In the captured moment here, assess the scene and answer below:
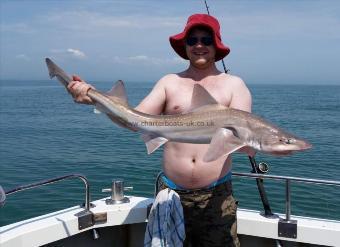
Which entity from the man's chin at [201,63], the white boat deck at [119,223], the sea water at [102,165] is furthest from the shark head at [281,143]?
the sea water at [102,165]

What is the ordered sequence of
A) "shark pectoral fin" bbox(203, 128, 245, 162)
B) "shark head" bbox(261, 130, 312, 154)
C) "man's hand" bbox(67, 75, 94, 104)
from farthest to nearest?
1. "man's hand" bbox(67, 75, 94, 104)
2. "shark pectoral fin" bbox(203, 128, 245, 162)
3. "shark head" bbox(261, 130, 312, 154)

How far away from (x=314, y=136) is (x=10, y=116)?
79.3ft

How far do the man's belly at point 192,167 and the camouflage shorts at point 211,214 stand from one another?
93mm

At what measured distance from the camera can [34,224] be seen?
4.58m

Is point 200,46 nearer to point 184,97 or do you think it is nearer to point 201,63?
point 201,63

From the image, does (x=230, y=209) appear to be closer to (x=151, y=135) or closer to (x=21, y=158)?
(x=151, y=135)

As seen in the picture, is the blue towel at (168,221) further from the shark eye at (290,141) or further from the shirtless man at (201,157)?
the shark eye at (290,141)

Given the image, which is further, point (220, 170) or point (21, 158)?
point (21, 158)

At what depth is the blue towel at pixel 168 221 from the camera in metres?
4.09

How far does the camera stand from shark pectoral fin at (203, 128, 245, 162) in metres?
3.42

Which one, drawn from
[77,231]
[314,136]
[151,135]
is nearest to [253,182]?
[77,231]

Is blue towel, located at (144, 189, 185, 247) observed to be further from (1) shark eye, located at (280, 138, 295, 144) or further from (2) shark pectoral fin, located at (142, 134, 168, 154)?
(1) shark eye, located at (280, 138, 295, 144)

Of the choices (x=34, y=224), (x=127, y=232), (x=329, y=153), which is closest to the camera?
(x=34, y=224)

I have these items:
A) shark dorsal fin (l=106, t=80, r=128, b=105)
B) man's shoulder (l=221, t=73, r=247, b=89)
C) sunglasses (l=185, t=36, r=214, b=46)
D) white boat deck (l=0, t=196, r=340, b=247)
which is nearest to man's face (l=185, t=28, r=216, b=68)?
sunglasses (l=185, t=36, r=214, b=46)
